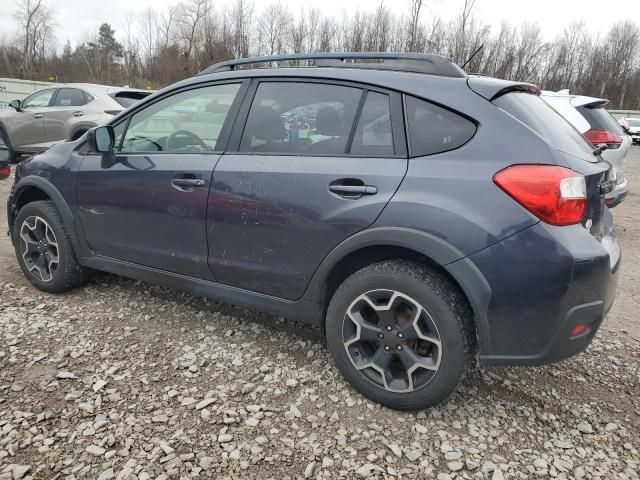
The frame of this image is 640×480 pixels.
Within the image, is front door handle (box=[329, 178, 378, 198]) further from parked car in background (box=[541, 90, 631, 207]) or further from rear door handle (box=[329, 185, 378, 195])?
parked car in background (box=[541, 90, 631, 207])

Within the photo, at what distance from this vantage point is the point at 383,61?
8.98 ft

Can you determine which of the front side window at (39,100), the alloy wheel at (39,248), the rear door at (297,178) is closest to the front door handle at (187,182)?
the rear door at (297,178)

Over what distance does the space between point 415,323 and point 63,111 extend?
923 centimetres

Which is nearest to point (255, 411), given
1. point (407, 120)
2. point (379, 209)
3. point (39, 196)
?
point (379, 209)

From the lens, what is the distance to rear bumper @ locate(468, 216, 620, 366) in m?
2.05

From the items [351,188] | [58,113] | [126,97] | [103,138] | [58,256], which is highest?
[126,97]

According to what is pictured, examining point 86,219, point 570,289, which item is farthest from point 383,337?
point 86,219

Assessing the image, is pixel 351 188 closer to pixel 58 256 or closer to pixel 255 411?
pixel 255 411

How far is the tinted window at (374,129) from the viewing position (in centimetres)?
243

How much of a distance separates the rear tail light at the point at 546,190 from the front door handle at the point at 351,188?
0.58m

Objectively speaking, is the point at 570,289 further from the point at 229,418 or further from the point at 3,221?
the point at 3,221

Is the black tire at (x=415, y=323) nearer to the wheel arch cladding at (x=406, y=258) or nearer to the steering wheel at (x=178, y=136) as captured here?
the wheel arch cladding at (x=406, y=258)

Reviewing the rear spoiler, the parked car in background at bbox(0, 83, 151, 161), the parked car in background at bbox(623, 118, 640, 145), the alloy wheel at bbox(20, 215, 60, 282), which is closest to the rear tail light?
the rear spoiler

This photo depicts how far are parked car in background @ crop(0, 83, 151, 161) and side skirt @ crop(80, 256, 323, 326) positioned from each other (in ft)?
21.9
